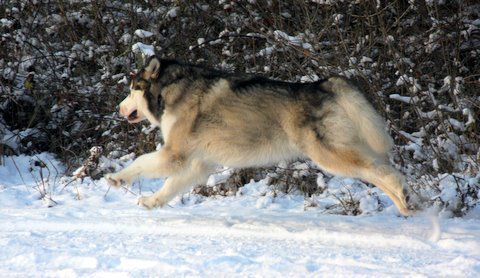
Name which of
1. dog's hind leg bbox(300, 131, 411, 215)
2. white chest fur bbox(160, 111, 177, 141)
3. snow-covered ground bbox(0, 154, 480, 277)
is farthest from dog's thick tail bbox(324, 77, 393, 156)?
white chest fur bbox(160, 111, 177, 141)

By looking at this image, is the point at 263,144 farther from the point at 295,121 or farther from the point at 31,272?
the point at 31,272

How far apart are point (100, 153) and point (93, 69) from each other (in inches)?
79.8

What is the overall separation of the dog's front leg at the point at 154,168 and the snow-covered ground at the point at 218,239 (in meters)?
0.36

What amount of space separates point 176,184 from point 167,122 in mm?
557

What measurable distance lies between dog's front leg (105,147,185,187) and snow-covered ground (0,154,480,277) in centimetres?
36

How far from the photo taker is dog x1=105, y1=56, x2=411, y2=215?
5570 mm

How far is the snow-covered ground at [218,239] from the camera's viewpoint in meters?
4.18

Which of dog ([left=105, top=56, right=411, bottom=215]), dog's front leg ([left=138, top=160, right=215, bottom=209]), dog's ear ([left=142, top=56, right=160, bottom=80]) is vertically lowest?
dog's front leg ([left=138, top=160, right=215, bottom=209])

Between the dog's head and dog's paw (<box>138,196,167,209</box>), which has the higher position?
the dog's head

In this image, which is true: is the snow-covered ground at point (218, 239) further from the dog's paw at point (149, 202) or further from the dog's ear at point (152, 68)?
the dog's ear at point (152, 68)

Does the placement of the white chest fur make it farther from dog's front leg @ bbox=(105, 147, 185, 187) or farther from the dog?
dog's front leg @ bbox=(105, 147, 185, 187)

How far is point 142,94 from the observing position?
6223mm

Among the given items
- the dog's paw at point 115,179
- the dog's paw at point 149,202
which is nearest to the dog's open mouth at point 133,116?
the dog's paw at point 115,179

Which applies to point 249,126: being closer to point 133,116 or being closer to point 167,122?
point 167,122
